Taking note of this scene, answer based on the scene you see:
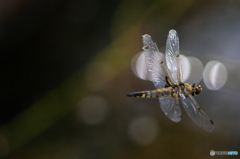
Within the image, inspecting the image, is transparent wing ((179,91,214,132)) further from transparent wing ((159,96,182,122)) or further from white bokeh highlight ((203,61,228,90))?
white bokeh highlight ((203,61,228,90))

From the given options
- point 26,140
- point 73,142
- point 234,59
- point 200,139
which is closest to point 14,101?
point 26,140

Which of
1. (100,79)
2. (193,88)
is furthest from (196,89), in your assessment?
(100,79)

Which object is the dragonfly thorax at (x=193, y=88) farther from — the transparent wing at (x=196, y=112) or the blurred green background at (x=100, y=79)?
the blurred green background at (x=100, y=79)

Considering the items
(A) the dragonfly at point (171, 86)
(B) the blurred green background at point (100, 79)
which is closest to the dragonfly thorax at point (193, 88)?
(A) the dragonfly at point (171, 86)

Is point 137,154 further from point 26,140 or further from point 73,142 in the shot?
point 26,140

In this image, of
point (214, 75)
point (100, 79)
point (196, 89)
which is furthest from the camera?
point (100, 79)

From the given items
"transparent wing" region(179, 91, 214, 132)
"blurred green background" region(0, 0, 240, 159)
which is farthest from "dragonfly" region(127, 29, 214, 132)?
"blurred green background" region(0, 0, 240, 159)

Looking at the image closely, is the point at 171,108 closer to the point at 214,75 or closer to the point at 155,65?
the point at 155,65
